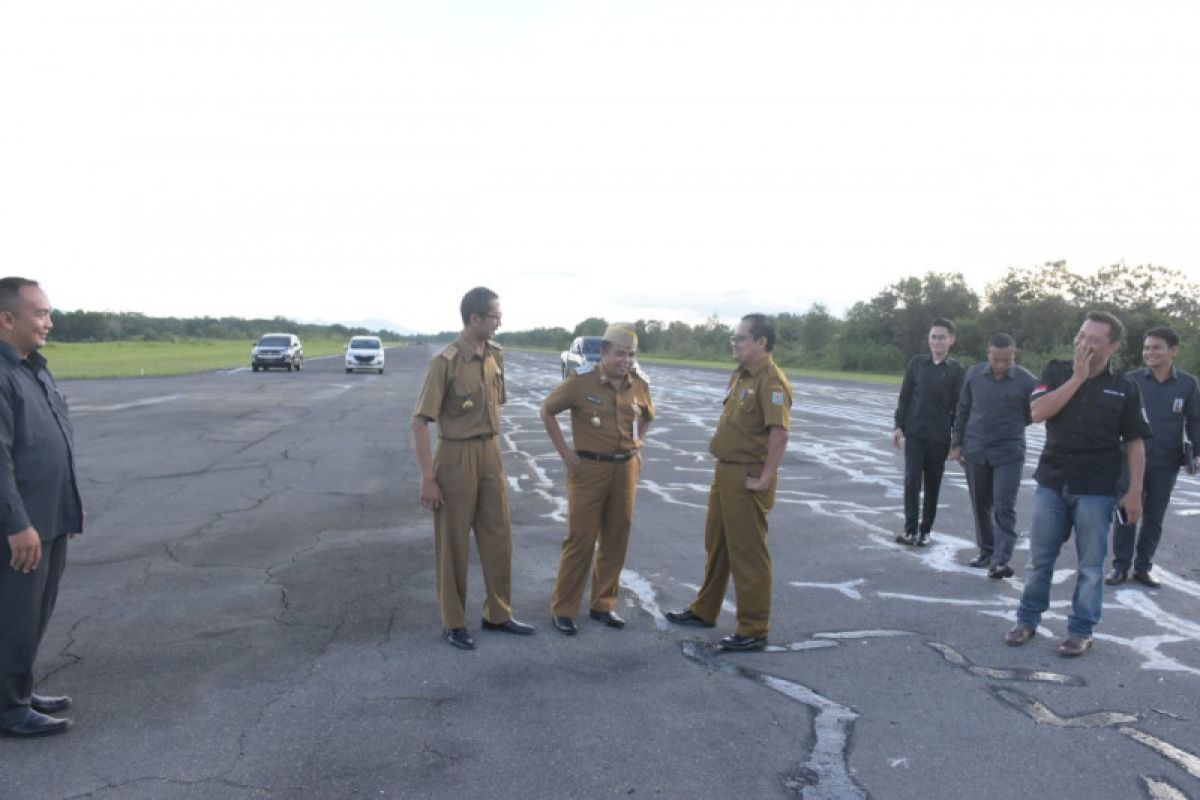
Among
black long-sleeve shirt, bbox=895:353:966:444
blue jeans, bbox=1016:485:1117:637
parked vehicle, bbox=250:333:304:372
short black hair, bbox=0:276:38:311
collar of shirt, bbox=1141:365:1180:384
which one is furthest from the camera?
parked vehicle, bbox=250:333:304:372

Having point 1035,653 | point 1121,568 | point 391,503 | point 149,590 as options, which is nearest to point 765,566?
point 1035,653

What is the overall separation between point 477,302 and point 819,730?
2.92 metres

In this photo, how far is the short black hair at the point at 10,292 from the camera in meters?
3.76

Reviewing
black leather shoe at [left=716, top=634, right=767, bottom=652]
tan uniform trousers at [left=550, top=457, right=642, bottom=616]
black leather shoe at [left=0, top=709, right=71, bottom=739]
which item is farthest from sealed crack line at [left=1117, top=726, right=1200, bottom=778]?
black leather shoe at [left=0, top=709, right=71, bottom=739]

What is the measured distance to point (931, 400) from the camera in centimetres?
773

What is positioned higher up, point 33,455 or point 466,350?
point 466,350

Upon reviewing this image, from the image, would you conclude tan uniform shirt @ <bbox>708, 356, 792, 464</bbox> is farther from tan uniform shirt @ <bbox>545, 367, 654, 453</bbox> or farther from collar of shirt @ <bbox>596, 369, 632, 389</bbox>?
collar of shirt @ <bbox>596, 369, 632, 389</bbox>

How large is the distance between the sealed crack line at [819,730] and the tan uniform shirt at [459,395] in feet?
5.94

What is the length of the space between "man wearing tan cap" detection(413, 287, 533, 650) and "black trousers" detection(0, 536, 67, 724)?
1915 mm

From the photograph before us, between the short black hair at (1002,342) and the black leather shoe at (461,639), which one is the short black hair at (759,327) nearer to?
the black leather shoe at (461,639)

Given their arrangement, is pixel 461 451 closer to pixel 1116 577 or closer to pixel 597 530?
pixel 597 530

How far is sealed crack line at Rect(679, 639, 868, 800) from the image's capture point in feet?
11.3

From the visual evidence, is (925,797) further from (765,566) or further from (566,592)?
(566,592)

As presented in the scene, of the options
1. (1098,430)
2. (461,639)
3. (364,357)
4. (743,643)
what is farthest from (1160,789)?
(364,357)
